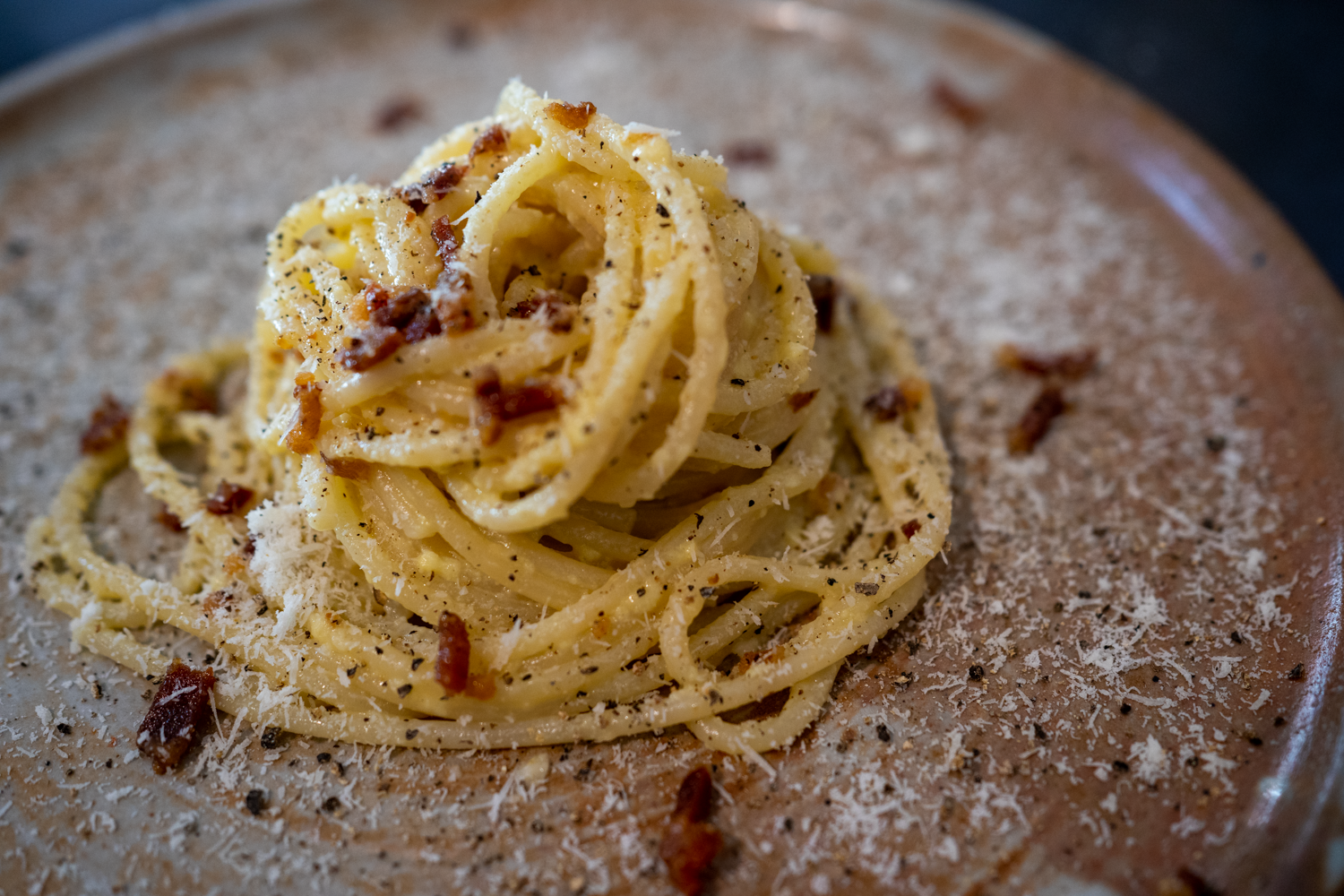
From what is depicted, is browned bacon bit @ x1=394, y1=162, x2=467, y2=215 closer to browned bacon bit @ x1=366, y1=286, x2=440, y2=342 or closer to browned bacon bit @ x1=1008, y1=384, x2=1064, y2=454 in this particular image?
browned bacon bit @ x1=366, y1=286, x2=440, y2=342

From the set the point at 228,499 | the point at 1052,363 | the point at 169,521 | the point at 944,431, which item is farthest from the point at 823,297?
the point at 169,521

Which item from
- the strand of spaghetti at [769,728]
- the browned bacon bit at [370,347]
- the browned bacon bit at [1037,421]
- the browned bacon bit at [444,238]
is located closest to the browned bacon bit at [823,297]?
the browned bacon bit at [1037,421]

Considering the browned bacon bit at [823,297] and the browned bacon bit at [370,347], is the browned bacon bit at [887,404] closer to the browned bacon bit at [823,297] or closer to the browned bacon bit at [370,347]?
the browned bacon bit at [823,297]

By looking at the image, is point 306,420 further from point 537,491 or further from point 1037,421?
point 1037,421

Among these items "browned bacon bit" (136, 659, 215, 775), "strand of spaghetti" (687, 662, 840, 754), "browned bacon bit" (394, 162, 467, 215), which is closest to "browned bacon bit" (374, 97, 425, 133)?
"browned bacon bit" (394, 162, 467, 215)

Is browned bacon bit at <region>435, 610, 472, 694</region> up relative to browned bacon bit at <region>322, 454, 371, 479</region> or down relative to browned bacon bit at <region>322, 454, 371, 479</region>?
down

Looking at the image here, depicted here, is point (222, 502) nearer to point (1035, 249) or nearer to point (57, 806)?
point (57, 806)
